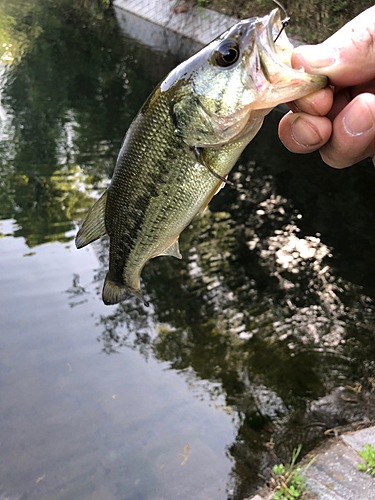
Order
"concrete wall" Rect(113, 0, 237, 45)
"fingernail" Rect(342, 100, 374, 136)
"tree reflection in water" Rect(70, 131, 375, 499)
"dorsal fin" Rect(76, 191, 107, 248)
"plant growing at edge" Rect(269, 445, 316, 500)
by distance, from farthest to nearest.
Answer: "concrete wall" Rect(113, 0, 237, 45)
"tree reflection in water" Rect(70, 131, 375, 499)
"plant growing at edge" Rect(269, 445, 316, 500)
"dorsal fin" Rect(76, 191, 107, 248)
"fingernail" Rect(342, 100, 374, 136)

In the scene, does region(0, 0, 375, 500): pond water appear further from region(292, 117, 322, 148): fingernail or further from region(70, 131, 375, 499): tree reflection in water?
region(292, 117, 322, 148): fingernail

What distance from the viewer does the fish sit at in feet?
6.11

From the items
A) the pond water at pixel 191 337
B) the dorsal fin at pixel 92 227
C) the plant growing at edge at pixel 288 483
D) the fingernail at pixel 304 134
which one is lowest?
the pond water at pixel 191 337

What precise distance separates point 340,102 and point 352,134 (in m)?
0.32

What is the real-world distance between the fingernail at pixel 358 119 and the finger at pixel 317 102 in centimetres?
12

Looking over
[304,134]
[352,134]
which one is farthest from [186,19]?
[352,134]

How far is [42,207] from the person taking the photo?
33.2 ft

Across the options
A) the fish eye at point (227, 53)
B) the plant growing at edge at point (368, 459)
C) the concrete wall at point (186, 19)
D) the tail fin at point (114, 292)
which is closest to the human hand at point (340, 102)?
the fish eye at point (227, 53)

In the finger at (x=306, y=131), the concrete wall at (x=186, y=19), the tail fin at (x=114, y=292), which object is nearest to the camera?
the finger at (x=306, y=131)

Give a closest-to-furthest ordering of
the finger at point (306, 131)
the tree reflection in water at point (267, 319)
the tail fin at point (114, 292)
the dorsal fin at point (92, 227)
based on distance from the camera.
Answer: the finger at point (306, 131) < the dorsal fin at point (92, 227) < the tail fin at point (114, 292) < the tree reflection in water at point (267, 319)

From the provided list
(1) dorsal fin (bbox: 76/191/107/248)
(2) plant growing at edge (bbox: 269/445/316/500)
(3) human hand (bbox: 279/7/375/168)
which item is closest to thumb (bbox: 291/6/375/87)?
(3) human hand (bbox: 279/7/375/168)

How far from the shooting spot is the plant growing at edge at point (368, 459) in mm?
4023

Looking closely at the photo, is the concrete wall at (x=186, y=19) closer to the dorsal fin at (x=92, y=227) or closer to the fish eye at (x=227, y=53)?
the dorsal fin at (x=92, y=227)

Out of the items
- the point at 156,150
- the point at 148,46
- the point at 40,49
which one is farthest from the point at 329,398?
the point at 40,49
